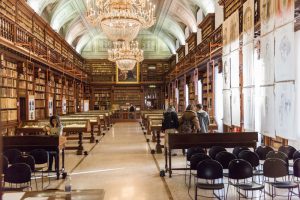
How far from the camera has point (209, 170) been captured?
5.38 metres

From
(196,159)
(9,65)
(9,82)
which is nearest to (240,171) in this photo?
(196,159)

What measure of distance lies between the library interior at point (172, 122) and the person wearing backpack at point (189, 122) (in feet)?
0.09

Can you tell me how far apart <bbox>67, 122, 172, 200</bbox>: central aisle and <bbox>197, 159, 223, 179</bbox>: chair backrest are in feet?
3.20

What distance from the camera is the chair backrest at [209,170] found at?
17.6ft

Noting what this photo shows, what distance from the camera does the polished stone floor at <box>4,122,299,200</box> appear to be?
6359 millimetres

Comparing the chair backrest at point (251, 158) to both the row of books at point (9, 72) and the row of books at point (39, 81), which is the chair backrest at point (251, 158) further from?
the row of books at point (39, 81)

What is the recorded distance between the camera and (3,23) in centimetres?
1184

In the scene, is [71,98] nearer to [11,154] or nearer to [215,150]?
[11,154]

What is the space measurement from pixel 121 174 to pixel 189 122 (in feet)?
7.10

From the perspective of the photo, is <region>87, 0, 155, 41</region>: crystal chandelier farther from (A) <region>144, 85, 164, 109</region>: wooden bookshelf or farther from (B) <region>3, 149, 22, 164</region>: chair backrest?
(A) <region>144, 85, 164, 109</region>: wooden bookshelf

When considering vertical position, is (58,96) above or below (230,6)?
below

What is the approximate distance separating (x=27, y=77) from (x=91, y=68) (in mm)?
18360

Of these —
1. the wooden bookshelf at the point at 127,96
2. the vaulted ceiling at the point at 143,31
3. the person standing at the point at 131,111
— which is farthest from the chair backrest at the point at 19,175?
the wooden bookshelf at the point at 127,96

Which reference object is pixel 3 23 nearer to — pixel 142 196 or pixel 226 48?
pixel 226 48
